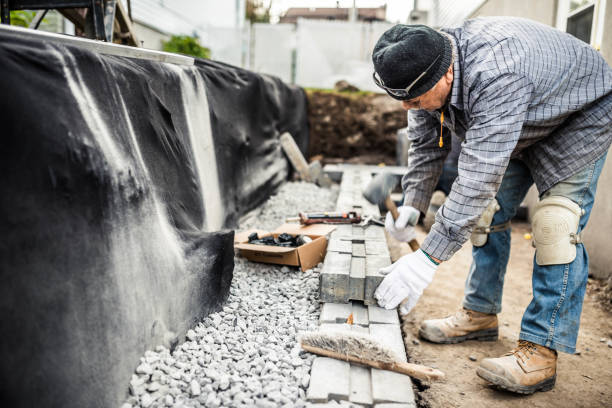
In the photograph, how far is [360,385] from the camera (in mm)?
1549

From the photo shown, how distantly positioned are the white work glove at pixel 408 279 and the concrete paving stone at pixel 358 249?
1.68ft

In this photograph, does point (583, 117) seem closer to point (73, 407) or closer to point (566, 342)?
point (566, 342)

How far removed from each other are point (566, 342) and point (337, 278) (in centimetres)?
104

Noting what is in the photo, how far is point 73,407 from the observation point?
1215 millimetres

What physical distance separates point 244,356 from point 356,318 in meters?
0.57

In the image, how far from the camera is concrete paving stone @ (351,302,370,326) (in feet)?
6.62

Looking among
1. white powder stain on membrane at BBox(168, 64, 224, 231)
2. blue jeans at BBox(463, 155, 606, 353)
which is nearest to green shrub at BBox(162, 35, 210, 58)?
white powder stain on membrane at BBox(168, 64, 224, 231)

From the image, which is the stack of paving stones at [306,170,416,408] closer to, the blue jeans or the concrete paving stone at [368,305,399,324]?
the concrete paving stone at [368,305,399,324]

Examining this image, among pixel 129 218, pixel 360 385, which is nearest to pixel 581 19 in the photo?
pixel 360 385

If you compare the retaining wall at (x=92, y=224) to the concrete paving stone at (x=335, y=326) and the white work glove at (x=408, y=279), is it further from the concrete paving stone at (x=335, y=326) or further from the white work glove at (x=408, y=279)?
the white work glove at (x=408, y=279)

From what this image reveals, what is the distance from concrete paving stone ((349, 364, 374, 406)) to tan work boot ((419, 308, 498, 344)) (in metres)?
0.96

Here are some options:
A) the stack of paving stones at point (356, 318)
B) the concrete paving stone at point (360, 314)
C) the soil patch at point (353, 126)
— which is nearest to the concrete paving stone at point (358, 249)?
the stack of paving stones at point (356, 318)

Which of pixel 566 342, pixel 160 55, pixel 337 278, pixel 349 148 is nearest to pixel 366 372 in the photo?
pixel 337 278

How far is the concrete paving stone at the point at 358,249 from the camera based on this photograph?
251 cm
